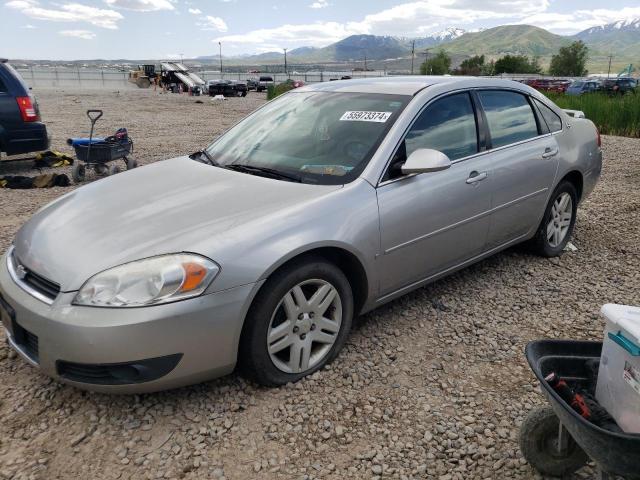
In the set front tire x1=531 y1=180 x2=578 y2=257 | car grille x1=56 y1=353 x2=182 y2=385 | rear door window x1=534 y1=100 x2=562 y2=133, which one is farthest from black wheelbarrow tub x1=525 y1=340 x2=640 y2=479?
rear door window x1=534 y1=100 x2=562 y2=133

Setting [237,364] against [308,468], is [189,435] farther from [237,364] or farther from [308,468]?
[308,468]

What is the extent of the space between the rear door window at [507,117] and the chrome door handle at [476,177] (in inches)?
12.6

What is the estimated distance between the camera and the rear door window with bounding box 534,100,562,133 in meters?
4.36

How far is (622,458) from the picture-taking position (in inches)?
62.4

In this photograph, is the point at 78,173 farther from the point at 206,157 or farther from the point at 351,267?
the point at 351,267

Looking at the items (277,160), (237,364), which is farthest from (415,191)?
(237,364)

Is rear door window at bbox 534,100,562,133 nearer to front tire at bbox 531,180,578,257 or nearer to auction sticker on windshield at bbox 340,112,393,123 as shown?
front tire at bbox 531,180,578,257

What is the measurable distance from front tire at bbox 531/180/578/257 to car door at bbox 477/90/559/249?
0.18 metres

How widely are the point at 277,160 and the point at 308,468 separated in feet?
5.98

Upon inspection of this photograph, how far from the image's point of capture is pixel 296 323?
2689 mm

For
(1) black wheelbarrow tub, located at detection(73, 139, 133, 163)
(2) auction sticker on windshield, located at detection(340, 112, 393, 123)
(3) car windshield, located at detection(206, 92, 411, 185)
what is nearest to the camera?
(3) car windshield, located at detection(206, 92, 411, 185)

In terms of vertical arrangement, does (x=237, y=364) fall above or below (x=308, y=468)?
above

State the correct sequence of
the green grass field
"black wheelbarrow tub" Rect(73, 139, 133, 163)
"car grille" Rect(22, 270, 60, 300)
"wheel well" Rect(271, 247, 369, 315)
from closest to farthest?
"car grille" Rect(22, 270, 60, 300)
"wheel well" Rect(271, 247, 369, 315)
"black wheelbarrow tub" Rect(73, 139, 133, 163)
the green grass field

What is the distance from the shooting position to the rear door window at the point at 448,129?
326 cm
